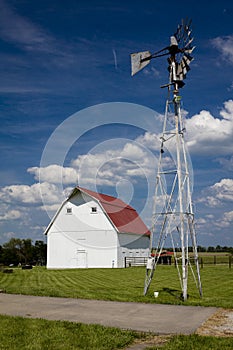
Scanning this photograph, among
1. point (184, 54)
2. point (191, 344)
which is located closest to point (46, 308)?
point (191, 344)

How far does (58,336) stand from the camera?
24.9 ft

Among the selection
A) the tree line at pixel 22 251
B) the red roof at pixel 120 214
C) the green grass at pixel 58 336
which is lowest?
the tree line at pixel 22 251

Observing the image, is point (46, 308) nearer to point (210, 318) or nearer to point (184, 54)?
point (210, 318)

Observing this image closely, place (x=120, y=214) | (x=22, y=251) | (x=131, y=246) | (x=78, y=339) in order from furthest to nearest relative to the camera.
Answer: (x=22, y=251) < (x=120, y=214) < (x=131, y=246) < (x=78, y=339)

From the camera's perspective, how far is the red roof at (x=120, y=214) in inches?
1463

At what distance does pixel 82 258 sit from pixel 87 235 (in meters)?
2.09

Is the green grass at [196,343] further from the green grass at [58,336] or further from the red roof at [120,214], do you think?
the red roof at [120,214]

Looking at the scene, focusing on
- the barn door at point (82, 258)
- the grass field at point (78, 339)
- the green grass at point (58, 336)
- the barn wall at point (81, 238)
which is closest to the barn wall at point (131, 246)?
the barn wall at point (81, 238)

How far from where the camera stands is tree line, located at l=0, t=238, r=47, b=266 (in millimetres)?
68812

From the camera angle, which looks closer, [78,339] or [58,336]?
[78,339]

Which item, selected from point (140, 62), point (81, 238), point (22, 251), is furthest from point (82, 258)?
point (22, 251)

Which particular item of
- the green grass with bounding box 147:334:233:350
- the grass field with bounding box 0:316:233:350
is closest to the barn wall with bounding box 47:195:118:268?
the grass field with bounding box 0:316:233:350

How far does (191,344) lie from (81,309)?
14.6 ft

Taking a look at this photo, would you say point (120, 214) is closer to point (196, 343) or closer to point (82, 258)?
point (82, 258)
